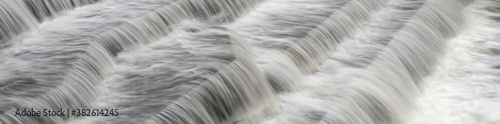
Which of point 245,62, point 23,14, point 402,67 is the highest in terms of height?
point 23,14

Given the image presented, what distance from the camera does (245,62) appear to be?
4.37 metres

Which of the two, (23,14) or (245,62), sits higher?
(23,14)

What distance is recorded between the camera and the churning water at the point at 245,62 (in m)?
3.99

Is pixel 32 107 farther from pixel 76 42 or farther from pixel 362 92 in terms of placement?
pixel 362 92

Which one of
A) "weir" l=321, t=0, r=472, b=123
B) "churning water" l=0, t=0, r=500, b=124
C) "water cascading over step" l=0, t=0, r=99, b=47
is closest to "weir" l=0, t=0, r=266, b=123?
"churning water" l=0, t=0, r=500, b=124

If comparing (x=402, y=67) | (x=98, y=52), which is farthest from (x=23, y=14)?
(x=402, y=67)

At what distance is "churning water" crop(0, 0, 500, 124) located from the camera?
399 cm

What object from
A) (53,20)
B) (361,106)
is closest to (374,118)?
(361,106)

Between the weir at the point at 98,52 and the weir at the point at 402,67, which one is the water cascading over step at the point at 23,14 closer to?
the weir at the point at 98,52

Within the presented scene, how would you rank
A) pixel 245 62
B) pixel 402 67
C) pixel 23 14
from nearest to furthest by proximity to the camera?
pixel 245 62
pixel 23 14
pixel 402 67

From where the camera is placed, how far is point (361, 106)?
433 centimetres

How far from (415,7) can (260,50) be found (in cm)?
167

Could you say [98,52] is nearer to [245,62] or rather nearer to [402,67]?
[245,62]

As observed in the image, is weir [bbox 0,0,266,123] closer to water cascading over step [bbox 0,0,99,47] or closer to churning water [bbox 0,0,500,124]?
churning water [bbox 0,0,500,124]
